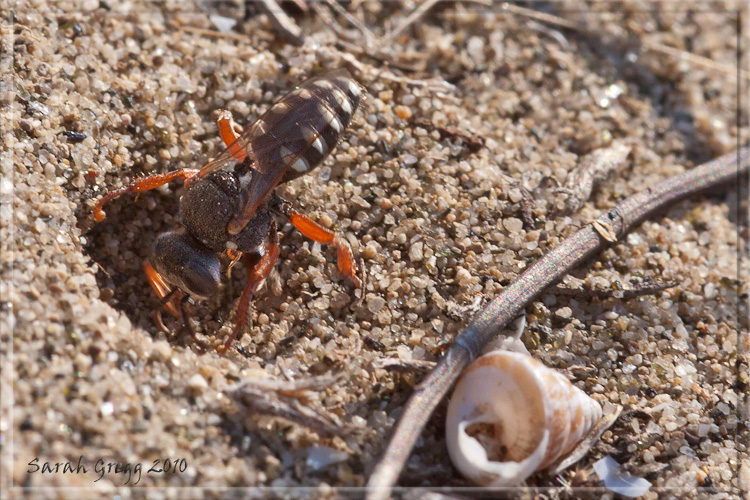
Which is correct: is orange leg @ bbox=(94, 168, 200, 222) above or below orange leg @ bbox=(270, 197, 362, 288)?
below

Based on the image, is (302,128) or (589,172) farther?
(589,172)

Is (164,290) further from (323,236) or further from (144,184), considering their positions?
(323,236)

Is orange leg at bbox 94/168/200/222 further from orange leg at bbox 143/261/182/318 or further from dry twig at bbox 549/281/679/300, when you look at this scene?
dry twig at bbox 549/281/679/300

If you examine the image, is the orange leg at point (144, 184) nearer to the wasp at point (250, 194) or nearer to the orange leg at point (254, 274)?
the wasp at point (250, 194)

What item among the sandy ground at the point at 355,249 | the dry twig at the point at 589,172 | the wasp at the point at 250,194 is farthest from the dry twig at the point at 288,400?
the dry twig at the point at 589,172

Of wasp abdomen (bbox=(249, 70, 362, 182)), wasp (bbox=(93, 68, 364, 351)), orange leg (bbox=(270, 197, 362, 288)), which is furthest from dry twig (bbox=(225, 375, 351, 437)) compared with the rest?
wasp abdomen (bbox=(249, 70, 362, 182))

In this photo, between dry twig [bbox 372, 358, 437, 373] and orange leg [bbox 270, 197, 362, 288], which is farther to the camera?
orange leg [bbox 270, 197, 362, 288]

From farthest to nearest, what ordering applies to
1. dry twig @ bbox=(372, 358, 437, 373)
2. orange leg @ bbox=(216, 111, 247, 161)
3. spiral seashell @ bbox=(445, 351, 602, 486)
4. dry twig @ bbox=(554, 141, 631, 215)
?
dry twig @ bbox=(554, 141, 631, 215) < orange leg @ bbox=(216, 111, 247, 161) < dry twig @ bbox=(372, 358, 437, 373) < spiral seashell @ bbox=(445, 351, 602, 486)

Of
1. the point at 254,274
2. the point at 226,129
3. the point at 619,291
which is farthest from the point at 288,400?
the point at 619,291

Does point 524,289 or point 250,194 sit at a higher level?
point 524,289
